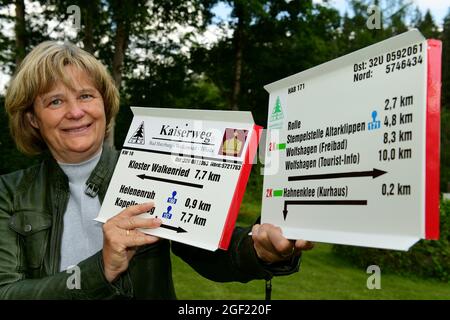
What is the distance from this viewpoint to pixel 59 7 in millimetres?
18875

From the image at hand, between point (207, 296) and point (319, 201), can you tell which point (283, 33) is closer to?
point (207, 296)

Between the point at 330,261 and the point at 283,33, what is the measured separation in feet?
51.6

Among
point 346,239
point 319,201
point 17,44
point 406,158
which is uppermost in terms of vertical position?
point 17,44

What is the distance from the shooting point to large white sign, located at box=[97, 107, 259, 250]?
82.1 inches

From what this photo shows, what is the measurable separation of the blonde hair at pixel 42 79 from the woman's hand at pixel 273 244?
1154mm

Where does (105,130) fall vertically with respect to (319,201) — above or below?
above

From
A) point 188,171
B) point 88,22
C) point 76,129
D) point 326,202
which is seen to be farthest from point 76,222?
point 88,22

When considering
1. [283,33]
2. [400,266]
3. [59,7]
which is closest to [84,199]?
[400,266]

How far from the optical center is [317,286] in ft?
26.8

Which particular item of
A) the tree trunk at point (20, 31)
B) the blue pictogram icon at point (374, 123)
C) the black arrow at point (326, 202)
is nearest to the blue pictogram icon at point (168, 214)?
the black arrow at point (326, 202)

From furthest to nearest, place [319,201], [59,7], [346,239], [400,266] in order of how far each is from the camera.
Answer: [59,7] → [400,266] → [319,201] → [346,239]

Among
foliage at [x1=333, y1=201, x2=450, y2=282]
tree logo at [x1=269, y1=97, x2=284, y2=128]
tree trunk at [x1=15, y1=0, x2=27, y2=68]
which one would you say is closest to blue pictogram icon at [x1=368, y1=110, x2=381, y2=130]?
tree logo at [x1=269, y1=97, x2=284, y2=128]

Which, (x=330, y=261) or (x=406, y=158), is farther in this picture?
(x=330, y=261)

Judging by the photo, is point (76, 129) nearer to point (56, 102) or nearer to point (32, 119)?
point (56, 102)
